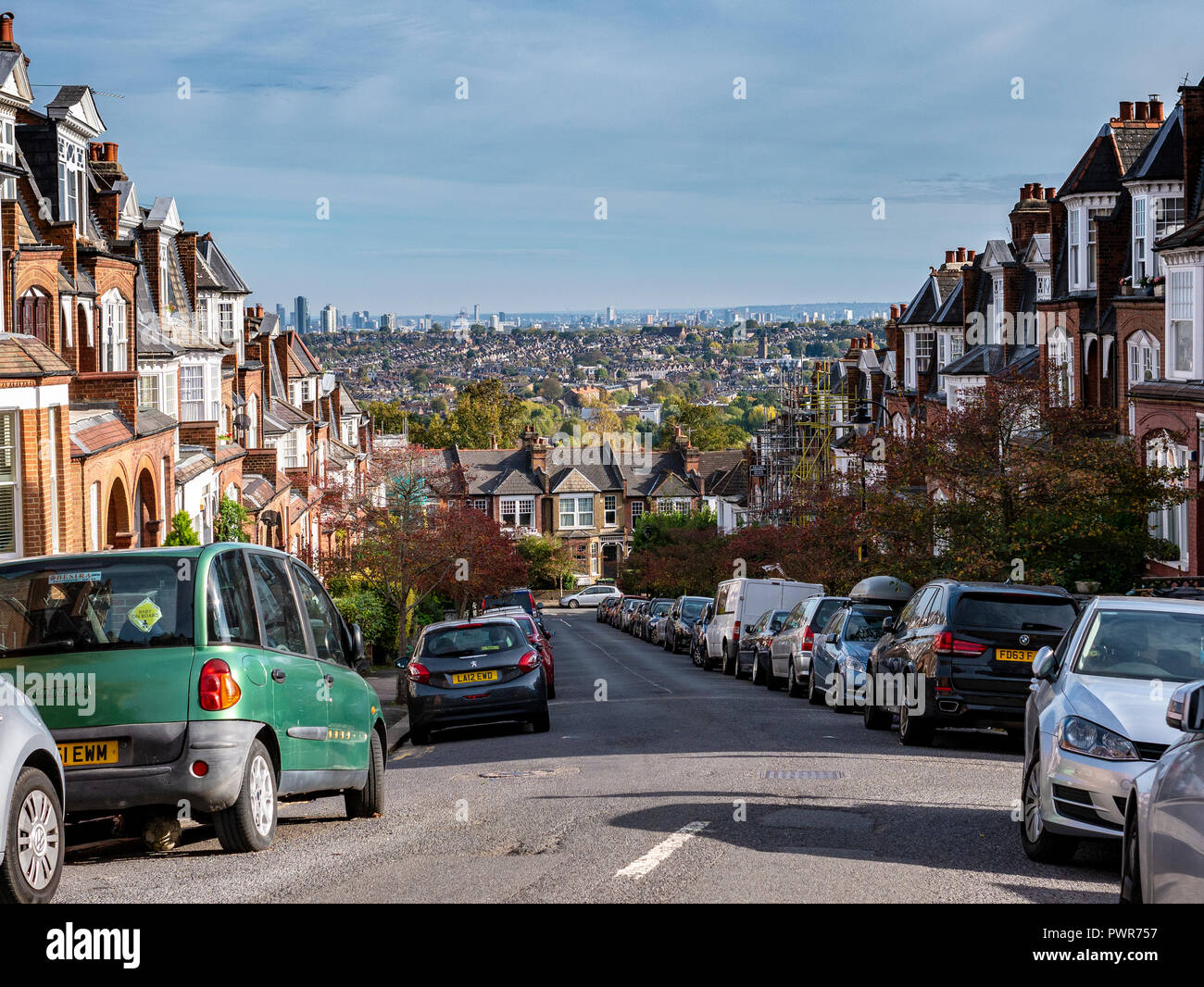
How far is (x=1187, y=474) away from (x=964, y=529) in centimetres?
436

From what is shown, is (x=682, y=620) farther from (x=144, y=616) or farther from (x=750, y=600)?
(x=144, y=616)

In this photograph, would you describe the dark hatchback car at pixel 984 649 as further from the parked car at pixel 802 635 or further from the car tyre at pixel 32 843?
the car tyre at pixel 32 843

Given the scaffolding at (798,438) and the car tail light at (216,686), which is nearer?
the car tail light at (216,686)

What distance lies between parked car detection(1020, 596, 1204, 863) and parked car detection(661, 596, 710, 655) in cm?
3464

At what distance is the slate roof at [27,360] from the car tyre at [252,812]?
50.1 ft

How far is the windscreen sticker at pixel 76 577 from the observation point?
9.32 meters

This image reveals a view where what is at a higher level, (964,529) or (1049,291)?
(1049,291)

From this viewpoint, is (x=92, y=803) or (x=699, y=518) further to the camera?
(x=699, y=518)

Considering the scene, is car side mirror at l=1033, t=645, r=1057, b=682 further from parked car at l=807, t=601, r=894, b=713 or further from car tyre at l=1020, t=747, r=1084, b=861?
parked car at l=807, t=601, r=894, b=713

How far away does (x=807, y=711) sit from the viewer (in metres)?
21.9

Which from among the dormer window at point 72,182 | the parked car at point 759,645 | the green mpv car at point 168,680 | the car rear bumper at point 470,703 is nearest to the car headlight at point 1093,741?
the green mpv car at point 168,680
